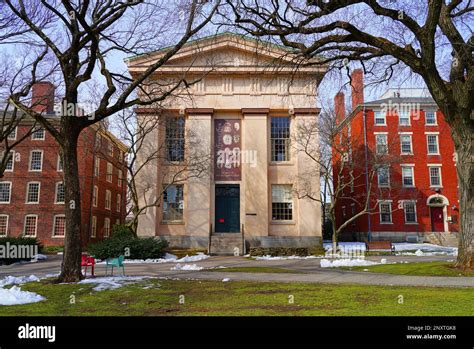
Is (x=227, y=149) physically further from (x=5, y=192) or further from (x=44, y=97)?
(x=5, y=192)

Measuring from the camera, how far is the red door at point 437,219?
134 ft

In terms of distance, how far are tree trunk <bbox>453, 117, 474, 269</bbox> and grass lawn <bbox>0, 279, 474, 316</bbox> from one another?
402 cm

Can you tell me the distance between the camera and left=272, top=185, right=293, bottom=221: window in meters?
30.5

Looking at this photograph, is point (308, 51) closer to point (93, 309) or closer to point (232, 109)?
point (93, 309)

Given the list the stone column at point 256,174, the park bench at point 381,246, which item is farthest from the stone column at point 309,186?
the park bench at point 381,246

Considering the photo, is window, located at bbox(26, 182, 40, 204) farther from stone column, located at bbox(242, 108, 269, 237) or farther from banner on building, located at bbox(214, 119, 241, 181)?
stone column, located at bbox(242, 108, 269, 237)

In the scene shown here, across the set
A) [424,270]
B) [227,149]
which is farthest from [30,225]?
[424,270]

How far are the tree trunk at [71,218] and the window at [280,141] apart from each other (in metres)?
20.1

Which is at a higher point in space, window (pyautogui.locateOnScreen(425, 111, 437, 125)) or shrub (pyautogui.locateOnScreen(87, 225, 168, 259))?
window (pyautogui.locateOnScreen(425, 111, 437, 125))

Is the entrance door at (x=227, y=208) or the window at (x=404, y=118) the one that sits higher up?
the window at (x=404, y=118)

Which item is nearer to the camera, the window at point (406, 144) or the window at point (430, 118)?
the window at point (406, 144)

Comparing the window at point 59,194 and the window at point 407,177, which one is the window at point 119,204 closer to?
the window at point 59,194

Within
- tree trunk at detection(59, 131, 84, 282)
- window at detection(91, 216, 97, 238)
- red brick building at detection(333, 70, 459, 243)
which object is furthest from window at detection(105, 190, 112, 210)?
tree trunk at detection(59, 131, 84, 282)

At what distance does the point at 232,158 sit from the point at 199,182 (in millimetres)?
3217
